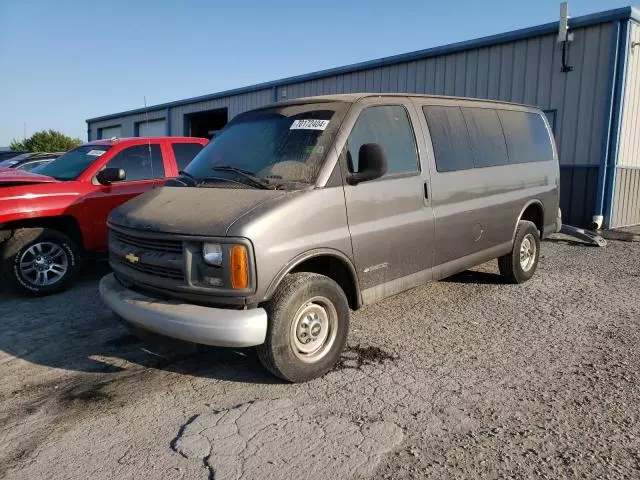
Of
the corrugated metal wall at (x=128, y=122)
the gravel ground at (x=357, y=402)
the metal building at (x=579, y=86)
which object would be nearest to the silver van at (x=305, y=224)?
the gravel ground at (x=357, y=402)

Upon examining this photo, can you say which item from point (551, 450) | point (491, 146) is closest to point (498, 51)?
point (491, 146)

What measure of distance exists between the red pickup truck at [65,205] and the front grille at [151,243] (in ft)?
7.60

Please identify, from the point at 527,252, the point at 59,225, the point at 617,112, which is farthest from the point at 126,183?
the point at 617,112

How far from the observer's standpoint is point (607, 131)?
10.0 meters

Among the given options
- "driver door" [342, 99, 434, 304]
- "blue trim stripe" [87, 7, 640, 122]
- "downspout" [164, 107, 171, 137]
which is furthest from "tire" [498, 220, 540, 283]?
"downspout" [164, 107, 171, 137]

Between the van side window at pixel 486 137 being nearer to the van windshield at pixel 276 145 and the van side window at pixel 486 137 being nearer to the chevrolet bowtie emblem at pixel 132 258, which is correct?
the van windshield at pixel 276 145

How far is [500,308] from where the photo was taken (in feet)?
17.5

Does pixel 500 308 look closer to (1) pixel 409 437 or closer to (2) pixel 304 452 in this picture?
(1) pixel 409 437

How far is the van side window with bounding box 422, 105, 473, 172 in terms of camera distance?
15.5 ft

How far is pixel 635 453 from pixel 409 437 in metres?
1.20

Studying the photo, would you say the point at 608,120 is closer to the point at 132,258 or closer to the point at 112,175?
the point at 112,175

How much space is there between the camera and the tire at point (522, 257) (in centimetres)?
596

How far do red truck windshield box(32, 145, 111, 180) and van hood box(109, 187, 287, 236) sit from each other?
2903mm

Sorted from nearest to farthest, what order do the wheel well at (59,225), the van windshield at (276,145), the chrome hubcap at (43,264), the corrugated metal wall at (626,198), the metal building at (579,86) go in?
1. the van windshield at (276,145)
2. the chrome hubcap at (43,264)
3. the wheel well at (59,225)
4. the metal building at (579,86)
5. the corrugated metal wall at (626,198)
